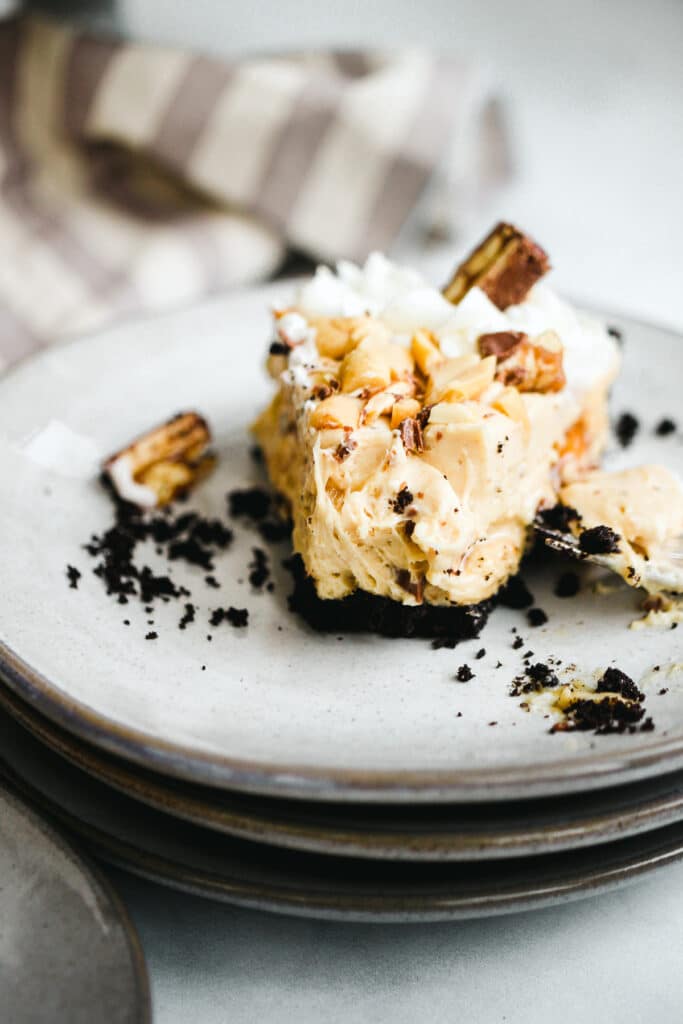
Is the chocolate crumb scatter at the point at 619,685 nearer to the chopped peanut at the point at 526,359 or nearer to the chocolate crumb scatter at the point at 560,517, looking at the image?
the chocolate crumb scatter at the point at 560,517

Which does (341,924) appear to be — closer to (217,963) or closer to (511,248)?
(217,963)

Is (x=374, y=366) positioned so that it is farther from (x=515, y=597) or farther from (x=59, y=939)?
(x=59, y=939)

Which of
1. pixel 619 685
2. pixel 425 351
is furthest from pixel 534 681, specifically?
pixel 425 351

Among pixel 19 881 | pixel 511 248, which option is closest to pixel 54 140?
pixel 511 248

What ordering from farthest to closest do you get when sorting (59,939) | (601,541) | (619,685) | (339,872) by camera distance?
(601,541)
(619,685)
(339,872)
(59,939)

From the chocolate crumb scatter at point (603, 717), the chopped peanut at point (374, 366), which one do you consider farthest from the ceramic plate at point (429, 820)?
the chopped peanut at point (374, 366)

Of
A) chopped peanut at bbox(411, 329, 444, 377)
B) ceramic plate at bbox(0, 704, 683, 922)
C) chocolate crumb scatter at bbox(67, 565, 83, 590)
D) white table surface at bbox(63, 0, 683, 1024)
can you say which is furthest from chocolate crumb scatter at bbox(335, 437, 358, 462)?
white table surface at bbox(63, 0, 683, 1024)
